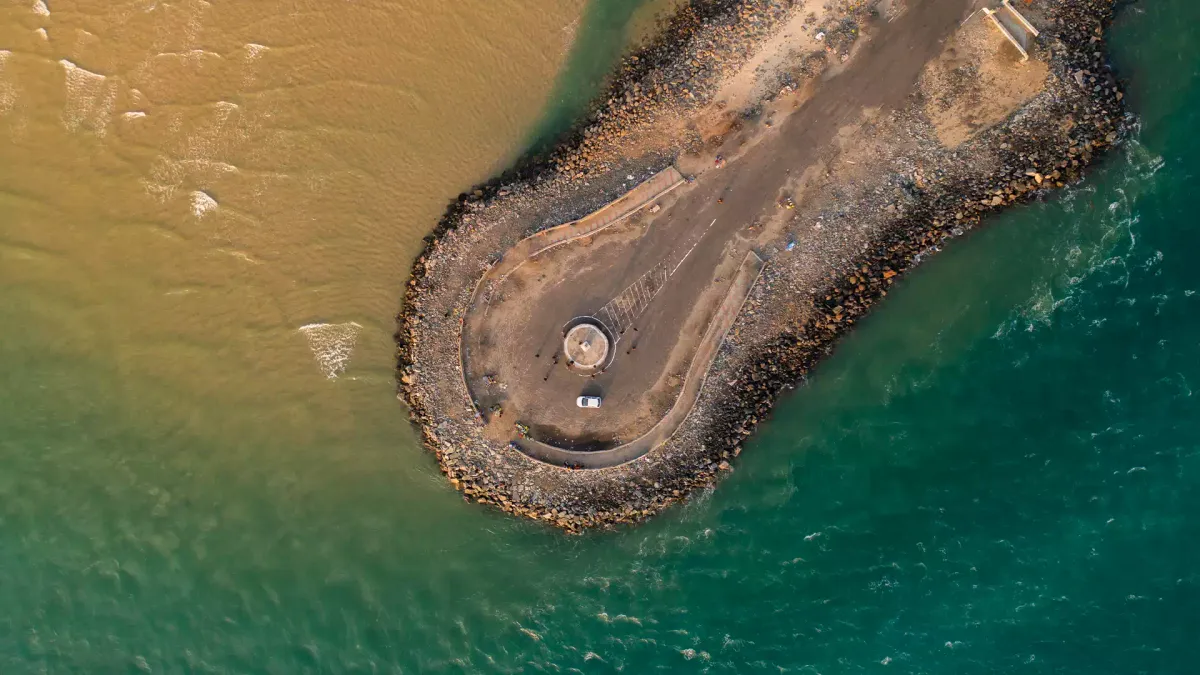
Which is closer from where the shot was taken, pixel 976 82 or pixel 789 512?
pixel 976 82

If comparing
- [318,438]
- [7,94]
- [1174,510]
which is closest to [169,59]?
[7,94]

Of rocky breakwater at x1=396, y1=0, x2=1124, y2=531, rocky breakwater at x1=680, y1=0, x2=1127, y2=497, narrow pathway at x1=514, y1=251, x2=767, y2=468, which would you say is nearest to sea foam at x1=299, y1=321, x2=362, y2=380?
rocky breakwater at x1=396, y1=0, x2=1124, y2=531

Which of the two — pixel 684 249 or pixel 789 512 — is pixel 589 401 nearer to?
pixel 684 249

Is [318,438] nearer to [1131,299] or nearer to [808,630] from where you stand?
[808,630]

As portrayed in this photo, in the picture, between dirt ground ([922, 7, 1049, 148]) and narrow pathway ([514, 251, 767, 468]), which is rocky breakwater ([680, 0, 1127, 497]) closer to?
dirt ground ([922, 7, 1049, 148])

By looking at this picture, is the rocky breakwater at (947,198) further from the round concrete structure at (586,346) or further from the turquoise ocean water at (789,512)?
the round concrete structure at (586,346)

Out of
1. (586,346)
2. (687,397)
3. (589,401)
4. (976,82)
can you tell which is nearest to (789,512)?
(687,397)
